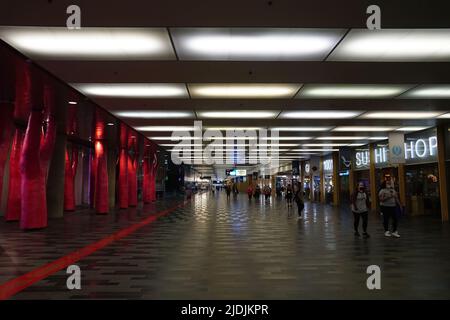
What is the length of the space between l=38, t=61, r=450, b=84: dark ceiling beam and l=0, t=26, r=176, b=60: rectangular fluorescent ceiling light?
463 mm

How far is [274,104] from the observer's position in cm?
1301

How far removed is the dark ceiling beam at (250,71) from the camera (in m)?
8.68

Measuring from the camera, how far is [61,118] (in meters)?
15.7

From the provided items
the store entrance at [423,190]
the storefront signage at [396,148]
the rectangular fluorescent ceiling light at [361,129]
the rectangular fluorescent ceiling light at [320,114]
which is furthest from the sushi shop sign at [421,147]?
the rectangular fluorescent ceiling light at [320,114]

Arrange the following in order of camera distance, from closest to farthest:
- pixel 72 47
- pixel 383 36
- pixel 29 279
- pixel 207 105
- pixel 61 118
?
pixel 29 279 < pixel 383 36 < pixel 72 47 < pixel 207 105 < pixel 61 118

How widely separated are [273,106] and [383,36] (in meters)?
6.41

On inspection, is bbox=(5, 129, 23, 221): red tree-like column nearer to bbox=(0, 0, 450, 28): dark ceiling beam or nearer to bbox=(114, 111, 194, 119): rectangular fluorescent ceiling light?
bbox=(114, 111, 194, 119): rectangular fluorescent ceiling light

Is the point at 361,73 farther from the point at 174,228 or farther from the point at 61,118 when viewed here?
the point at 61,118

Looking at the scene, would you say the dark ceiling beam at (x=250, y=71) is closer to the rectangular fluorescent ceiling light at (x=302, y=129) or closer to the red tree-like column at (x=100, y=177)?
the rectangular fluorescent ceiling light at (x=302, y=129)

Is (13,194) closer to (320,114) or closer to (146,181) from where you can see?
(320,114)

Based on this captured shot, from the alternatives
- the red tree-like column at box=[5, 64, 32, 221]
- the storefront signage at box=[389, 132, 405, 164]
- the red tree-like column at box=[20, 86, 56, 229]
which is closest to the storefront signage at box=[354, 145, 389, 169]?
the storefront signage at box=[389, 132, 405, 164]

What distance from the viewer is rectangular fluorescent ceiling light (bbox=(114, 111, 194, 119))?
14.7 m

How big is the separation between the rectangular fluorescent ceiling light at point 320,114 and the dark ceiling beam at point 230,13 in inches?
316
